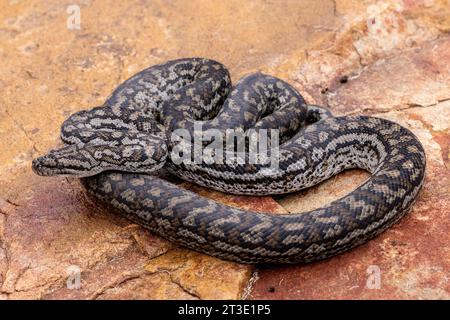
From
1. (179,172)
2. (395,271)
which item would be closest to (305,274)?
(395,271)

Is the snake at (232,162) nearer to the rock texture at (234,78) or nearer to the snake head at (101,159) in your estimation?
the snake head at (101,159)

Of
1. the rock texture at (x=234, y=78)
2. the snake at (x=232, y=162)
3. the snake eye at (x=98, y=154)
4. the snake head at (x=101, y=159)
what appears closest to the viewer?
the rock texture at (x=234, y=78)

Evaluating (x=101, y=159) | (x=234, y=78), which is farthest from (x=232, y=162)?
(x=234, y=78)

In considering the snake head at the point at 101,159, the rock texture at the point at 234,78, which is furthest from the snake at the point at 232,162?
the rock texture at the point at 234,78

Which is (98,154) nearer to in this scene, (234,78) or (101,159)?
(101,159)

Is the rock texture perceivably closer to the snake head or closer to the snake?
the snake

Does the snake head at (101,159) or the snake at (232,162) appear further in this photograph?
the snake head at (101,159)
